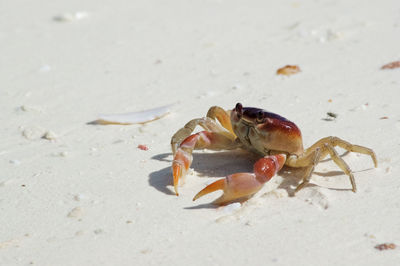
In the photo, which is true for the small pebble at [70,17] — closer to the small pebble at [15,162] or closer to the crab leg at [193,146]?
the small pebble at [15,162]

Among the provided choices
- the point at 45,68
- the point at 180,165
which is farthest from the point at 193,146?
the point at 45,68

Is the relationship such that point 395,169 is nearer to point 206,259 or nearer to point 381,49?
point 206,259

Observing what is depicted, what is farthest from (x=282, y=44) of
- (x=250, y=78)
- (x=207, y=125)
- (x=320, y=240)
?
(x=320, y=240)

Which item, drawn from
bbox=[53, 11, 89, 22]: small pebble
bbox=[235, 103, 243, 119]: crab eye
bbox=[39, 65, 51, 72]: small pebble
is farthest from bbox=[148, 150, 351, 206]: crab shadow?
bbox=[53, 11, 89, 22]: small pebble

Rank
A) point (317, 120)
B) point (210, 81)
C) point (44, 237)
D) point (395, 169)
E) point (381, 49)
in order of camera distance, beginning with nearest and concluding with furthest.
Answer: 1. point (44, 237)
2. point (395, 169)
3. point (317, 120)
4. point (210, 81)
5. point (381, 49)

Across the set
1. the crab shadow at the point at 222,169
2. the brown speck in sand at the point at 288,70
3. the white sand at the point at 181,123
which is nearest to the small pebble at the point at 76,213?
the white sand at the point at 181,123

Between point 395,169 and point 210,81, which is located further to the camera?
point 210,81
